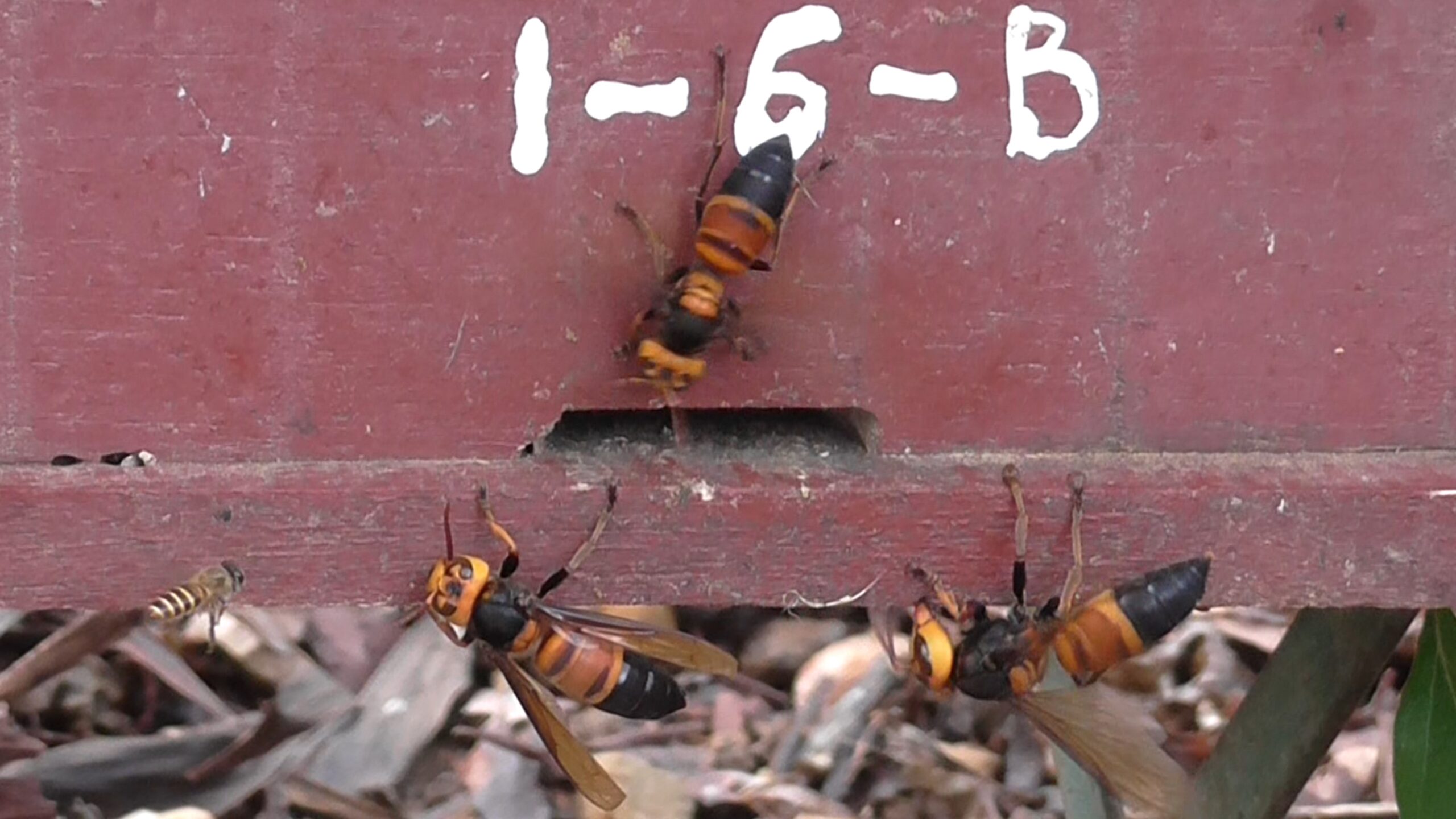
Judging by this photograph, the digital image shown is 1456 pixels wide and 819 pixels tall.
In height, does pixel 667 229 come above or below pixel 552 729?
above

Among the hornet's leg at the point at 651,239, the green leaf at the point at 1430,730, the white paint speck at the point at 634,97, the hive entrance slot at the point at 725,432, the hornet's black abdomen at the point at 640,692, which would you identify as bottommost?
the green leaf at the point at 1430,730

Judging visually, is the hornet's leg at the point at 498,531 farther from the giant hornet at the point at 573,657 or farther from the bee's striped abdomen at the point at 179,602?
the bee's striped abdomen at the point at 179,602

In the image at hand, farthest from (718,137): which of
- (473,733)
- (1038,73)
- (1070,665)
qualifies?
(473,733)

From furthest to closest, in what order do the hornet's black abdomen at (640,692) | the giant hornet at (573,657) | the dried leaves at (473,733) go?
the dried leaves at (473,733)
the hornet's black abdomen at (640,692)
the giant hornet at (573,657)

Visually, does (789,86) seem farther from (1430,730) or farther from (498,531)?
(1430,730)

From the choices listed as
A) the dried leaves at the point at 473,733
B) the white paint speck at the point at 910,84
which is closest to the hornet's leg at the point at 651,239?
the white paint speck at the point at 910,84

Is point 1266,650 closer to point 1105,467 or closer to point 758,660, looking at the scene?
point 758,660
